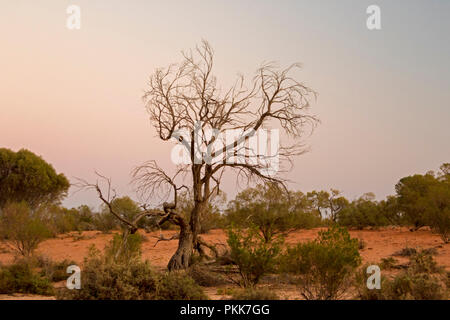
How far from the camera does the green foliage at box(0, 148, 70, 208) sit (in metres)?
32.0

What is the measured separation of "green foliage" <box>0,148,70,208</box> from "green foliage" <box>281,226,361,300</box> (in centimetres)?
2812

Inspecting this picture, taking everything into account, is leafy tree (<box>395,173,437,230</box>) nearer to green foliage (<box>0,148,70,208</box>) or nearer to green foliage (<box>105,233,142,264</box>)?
green foliage (<box>105,233,142,264</box>)

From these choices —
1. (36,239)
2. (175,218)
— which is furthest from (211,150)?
(36,239)

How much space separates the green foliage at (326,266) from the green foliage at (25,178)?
92.3 feet

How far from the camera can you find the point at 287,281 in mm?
12477

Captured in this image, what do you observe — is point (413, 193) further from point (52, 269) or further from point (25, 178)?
point (25, 178)

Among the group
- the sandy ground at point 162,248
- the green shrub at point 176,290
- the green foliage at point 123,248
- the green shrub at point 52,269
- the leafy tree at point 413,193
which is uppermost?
the leafy tree at point 413,193

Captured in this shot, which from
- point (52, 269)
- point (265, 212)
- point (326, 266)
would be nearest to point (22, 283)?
point (52, 269)

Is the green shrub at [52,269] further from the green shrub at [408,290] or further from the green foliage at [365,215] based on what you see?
the green foliage at [365,215]

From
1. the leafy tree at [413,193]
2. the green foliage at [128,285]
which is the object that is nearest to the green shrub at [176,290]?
the green foliage at [128,285]

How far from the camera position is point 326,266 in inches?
361

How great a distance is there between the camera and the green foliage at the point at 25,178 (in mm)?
32031

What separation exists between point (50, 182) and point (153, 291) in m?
28.4
